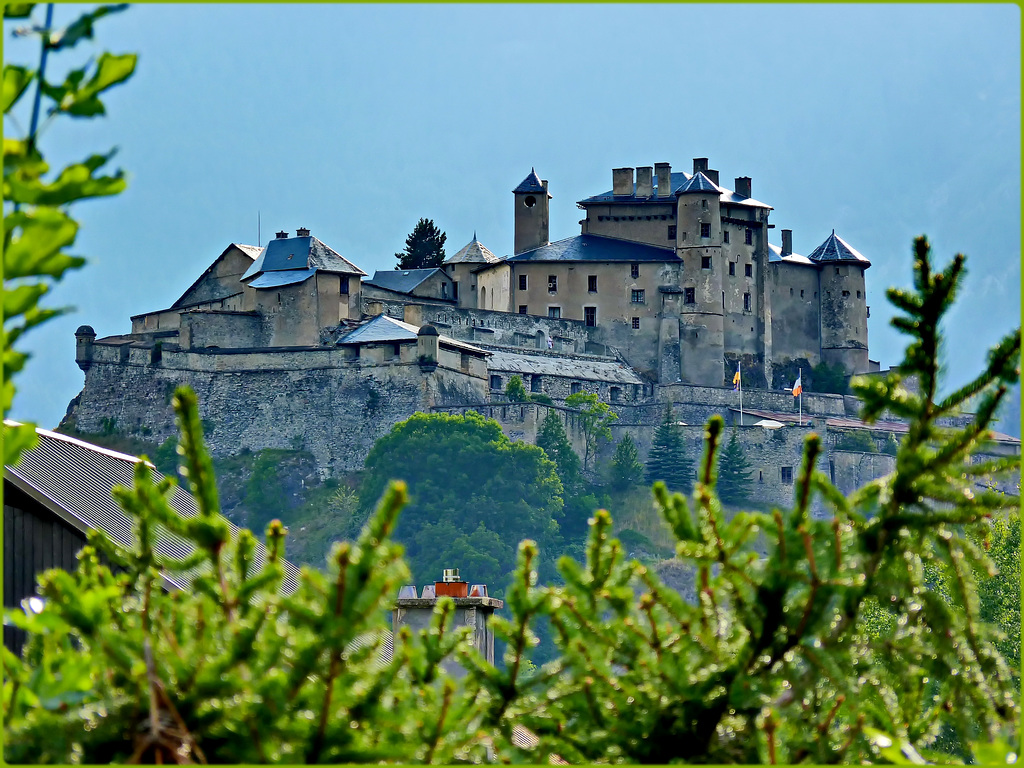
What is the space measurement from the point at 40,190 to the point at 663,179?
6498 cm

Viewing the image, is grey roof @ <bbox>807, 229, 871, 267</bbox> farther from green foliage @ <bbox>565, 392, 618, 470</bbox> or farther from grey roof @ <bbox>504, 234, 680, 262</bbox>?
green foliage @ <bbox>565, 392, 618, 470</bbox>

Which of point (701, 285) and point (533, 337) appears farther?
point (701, 285)

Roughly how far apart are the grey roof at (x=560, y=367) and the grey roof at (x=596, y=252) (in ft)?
13.0

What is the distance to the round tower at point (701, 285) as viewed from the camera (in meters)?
63.8

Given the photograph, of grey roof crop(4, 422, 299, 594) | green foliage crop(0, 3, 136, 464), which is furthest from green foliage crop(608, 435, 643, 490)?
green foliage crop(0, 3, 136, 464)

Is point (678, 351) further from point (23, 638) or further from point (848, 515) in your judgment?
point (848, 515)

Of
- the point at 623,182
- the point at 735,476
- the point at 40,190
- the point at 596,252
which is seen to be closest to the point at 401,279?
the point at 596,252

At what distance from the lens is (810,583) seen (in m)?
3.74

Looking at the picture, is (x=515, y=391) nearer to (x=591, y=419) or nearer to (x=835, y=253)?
(x=591, y=419)

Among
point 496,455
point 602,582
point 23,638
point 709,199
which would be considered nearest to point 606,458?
point 496,455

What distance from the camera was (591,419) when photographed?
5997cm

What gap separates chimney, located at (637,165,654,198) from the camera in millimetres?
67456

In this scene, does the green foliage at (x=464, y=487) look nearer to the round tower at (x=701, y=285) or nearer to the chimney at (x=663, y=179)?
the round tower at (x=701, y=285)

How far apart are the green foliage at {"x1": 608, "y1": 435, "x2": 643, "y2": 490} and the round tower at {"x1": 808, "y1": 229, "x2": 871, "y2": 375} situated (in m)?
11.3
